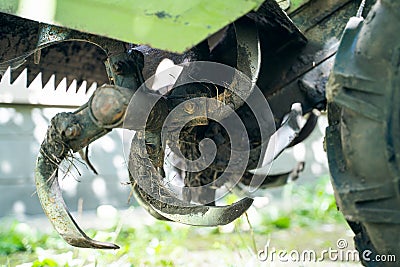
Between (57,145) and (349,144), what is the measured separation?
31.6 inches

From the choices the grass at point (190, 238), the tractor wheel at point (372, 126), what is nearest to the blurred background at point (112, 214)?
the grass at point (190, 238)

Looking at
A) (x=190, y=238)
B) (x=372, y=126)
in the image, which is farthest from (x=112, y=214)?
(x=372, y=126)

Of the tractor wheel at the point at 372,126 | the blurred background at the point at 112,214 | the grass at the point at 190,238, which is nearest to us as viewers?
the tractor wheel at the point at 372,126

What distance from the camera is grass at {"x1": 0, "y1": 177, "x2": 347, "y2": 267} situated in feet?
9.77

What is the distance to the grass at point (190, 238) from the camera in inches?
117

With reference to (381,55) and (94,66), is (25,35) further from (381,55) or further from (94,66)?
(381,55)

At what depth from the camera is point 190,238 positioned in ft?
13.6

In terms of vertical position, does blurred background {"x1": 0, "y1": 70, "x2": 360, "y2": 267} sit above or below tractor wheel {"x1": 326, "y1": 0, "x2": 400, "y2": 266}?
below

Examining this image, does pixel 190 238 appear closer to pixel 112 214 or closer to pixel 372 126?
pixel 112 214

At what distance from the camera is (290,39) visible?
215cm

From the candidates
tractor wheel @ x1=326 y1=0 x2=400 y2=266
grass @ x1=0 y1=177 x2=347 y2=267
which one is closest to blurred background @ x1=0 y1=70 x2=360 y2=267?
grass @ x1=0 y1=177 x2=347 y2=267

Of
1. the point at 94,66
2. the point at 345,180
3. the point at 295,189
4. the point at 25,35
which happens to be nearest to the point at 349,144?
the point at 345,180

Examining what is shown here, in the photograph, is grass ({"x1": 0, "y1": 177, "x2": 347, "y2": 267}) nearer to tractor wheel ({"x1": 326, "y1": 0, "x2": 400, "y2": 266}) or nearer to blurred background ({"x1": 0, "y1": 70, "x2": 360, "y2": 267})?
blurred background ({"x1": 0, "y1": 70, "x2": 360, "y2": 267})

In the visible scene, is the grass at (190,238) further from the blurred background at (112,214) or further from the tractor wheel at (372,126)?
the tractor wheel at (372,126)
